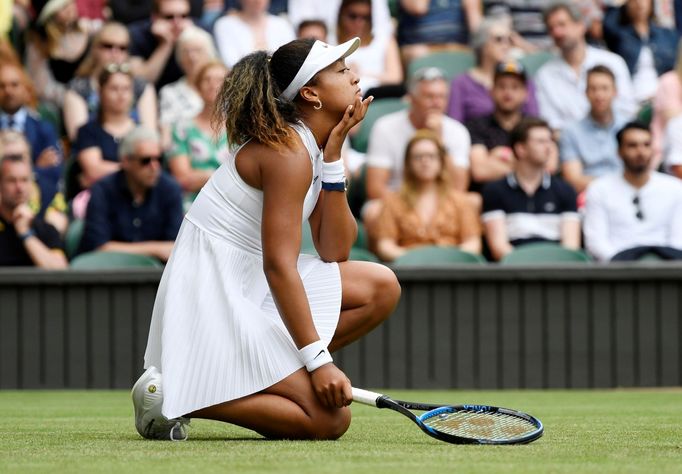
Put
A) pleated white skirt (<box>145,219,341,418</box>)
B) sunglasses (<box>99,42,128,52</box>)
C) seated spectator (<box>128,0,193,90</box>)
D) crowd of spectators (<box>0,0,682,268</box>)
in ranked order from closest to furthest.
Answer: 1. pleated white skirt (<box>145,219,341,418</box>)
2. crowd of spectators (<box>0,0,682,268</box>)
3. sunglasses (<box>99,42,128,52</box>)
4. seated spectator (<box>128,0,193,90</box>)

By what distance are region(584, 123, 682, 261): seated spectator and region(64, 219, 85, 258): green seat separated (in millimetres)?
3502

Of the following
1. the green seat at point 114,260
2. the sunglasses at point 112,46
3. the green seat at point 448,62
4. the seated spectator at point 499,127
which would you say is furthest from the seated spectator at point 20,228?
the green seat at point 448,62

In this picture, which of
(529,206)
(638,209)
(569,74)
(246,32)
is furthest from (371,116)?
(638,209)

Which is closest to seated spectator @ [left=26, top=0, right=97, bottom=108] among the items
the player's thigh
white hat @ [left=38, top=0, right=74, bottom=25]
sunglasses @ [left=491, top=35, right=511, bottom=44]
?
white hat @ [left=38, top=0, right=74, bottom=25]

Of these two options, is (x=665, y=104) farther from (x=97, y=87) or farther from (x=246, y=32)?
(x=97, y=87)

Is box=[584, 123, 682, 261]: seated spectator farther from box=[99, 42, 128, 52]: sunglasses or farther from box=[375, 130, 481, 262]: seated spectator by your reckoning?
box=[99, 42, 128, 52]: sunglasses

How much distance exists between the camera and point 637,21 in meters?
11.9

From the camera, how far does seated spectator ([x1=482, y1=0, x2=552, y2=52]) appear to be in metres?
11.8

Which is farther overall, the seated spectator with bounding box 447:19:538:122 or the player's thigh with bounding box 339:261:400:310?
the seated spectator with bounding box 447:19:538:122

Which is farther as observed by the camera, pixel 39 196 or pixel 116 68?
pixel 116 68

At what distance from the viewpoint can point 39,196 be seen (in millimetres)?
9672

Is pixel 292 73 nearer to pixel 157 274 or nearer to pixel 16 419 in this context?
pixel 16 419

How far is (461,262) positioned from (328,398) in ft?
15.4

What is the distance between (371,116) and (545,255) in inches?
86.7
